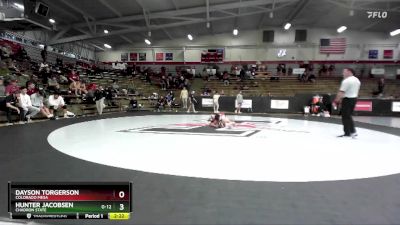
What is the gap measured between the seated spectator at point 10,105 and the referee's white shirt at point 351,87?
8303 mm

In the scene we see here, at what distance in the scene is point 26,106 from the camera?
27.2ft

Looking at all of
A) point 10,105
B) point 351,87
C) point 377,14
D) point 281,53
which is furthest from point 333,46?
point 10,105

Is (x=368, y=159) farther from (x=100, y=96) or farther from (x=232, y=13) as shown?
(x=232, y=13)

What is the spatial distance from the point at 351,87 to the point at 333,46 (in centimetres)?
2378

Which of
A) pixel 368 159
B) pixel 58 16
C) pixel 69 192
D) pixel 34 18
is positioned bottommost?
pixel 368 159

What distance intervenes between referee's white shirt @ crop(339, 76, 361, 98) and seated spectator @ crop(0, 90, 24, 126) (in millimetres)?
8303

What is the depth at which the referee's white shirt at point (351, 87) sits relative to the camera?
5848 millimetres

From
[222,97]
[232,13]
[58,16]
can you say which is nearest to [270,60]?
[232,13]

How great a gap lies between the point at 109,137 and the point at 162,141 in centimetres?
119

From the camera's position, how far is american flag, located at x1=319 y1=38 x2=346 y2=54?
87.5 feet

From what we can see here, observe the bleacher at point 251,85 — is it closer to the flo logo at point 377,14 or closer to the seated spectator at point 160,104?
the seated spectator at point 160,104

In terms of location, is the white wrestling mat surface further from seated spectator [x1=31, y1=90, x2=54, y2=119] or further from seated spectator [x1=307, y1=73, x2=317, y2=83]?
seated spectator [x1=307, y1=73, x2=317, y2=83]

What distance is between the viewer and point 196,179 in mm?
2764
